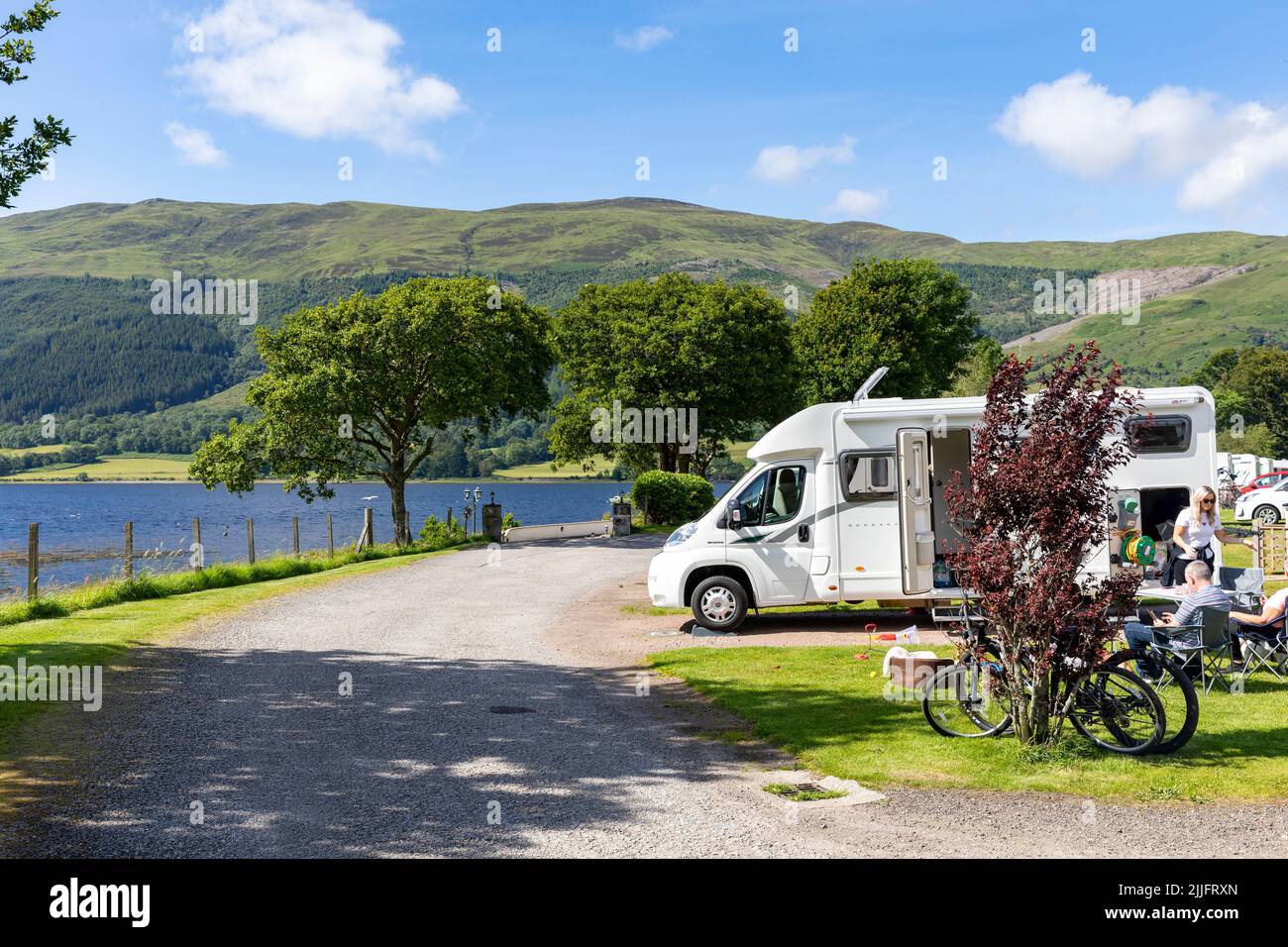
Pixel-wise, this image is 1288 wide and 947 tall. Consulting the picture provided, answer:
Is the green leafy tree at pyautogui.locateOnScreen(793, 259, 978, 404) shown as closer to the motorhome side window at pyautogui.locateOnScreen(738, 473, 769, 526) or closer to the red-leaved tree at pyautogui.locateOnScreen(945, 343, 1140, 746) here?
the motorhome side window at pyautogui.locateOnScreen(738, 473, 769, 526)

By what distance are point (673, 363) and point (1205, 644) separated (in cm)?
3590

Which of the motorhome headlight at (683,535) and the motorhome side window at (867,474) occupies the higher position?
the motorhome side window at (867,474)

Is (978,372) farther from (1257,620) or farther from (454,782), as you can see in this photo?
(454,782)

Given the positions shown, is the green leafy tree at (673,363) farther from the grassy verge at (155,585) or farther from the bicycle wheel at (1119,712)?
the bicycle wheel at (1119,712)

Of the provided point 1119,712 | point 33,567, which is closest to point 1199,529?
point 1119,712

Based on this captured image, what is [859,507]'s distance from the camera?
1526cm

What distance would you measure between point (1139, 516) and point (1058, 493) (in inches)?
369

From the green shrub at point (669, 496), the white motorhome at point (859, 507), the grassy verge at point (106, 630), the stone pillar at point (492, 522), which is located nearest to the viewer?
the grassy verge at point (106, 630)

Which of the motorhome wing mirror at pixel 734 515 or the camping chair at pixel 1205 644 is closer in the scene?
the camping chair at pixel 1205 644

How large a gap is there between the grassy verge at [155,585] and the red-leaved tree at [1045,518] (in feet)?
52.5

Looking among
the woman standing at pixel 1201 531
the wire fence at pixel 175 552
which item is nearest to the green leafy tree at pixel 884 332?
the wire fence at pixel 175 552

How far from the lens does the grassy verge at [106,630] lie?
42.8ft

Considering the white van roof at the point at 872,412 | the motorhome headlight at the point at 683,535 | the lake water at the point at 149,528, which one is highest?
the white van roof at the point at 872,412
